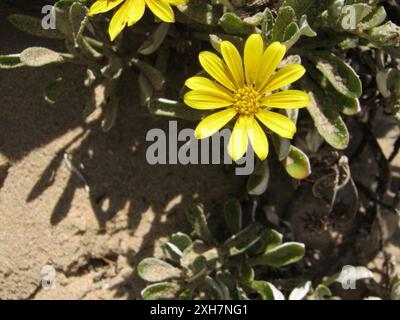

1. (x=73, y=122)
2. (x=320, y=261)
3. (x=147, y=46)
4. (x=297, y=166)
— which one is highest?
(x=147, y=46)

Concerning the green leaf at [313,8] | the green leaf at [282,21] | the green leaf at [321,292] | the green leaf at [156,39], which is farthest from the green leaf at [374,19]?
the green leaf at [321,292]

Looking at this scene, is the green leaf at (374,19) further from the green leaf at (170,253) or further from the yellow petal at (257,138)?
the green leaf at (170,253)

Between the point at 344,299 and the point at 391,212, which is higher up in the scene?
the point at 391,212

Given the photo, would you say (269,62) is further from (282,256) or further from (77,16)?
(282,256)

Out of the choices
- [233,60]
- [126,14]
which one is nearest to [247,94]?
[233,60]

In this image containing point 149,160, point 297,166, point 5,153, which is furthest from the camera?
point 149,160

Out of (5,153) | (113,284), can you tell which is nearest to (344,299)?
(113,284)

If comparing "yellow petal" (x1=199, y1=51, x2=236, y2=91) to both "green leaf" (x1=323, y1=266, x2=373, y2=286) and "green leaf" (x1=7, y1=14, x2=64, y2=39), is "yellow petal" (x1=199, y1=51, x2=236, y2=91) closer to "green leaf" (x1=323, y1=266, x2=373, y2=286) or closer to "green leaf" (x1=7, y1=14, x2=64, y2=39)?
"green leaf" (x1=7, y1=14, x2=64, y2=39)
